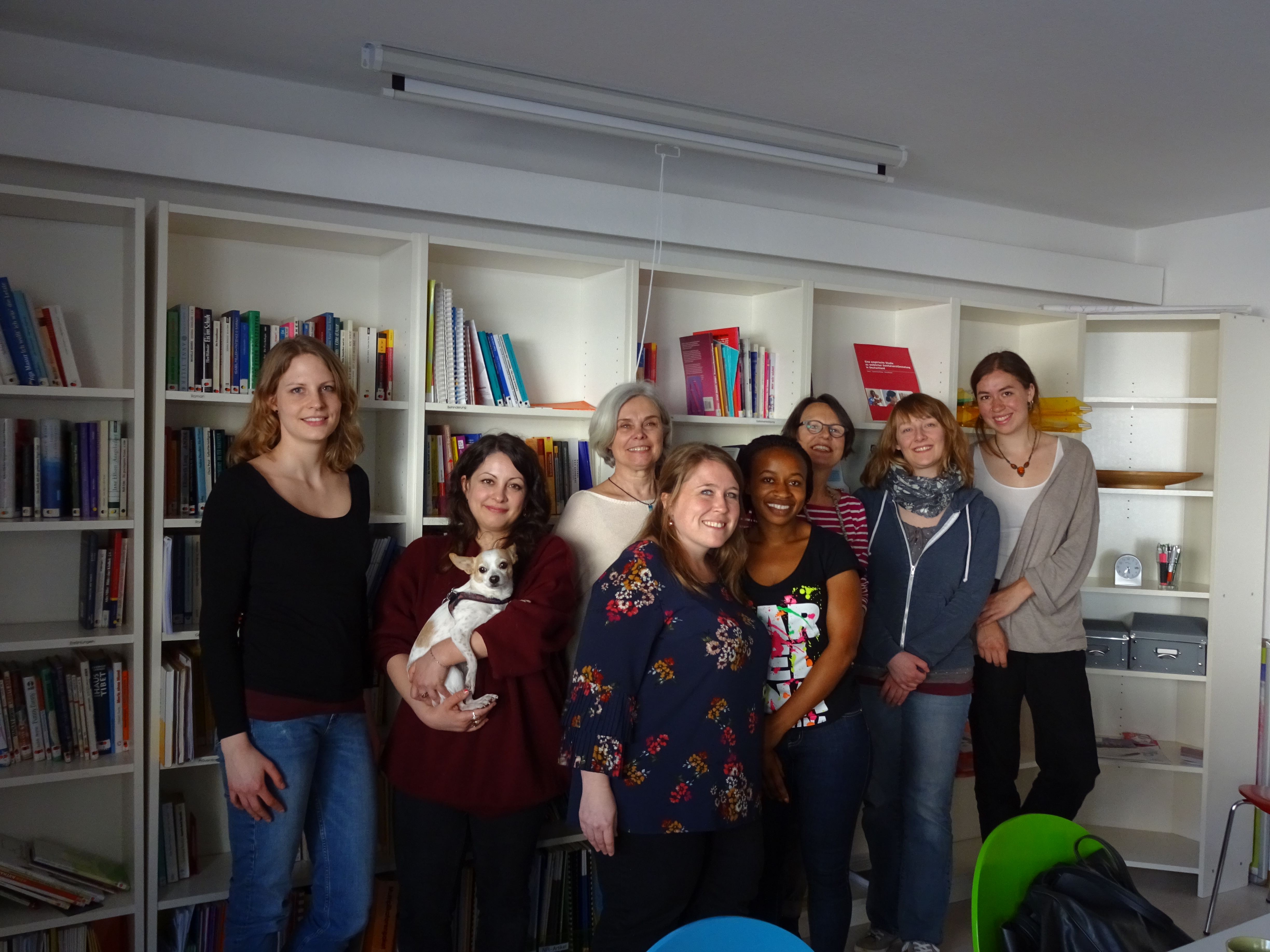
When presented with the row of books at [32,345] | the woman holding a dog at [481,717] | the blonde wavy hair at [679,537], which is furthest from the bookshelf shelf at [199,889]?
the blonde wavy hair at [679,537]

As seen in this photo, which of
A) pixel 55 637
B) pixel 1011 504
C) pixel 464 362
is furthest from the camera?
pixel 1011 504

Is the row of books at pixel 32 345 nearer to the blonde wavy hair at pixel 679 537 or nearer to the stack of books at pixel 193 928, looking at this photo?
the stack of books at pixel 193 928

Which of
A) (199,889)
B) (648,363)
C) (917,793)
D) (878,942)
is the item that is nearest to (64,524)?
(199,889)

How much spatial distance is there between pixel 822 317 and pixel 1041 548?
1.24 metres

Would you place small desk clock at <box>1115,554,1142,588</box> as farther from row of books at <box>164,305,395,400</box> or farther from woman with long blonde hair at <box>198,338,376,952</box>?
woman with long blonde hair at <box>198,338,376,952</box>

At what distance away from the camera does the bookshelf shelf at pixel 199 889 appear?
249 cm

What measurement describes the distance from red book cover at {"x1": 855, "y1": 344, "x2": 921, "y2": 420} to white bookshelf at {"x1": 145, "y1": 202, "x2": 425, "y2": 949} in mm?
1779

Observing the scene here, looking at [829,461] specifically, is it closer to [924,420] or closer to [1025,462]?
[924,420]

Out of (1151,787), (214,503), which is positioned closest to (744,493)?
(214,503)

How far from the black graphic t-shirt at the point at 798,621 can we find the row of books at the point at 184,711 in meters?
1.39

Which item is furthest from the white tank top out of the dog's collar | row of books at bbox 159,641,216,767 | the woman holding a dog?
row of books at bbox 159,641,216,767

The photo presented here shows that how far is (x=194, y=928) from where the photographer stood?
2574 millimetres

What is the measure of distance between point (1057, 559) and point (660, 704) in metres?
1.76

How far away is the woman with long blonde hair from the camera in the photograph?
6.73 feet
